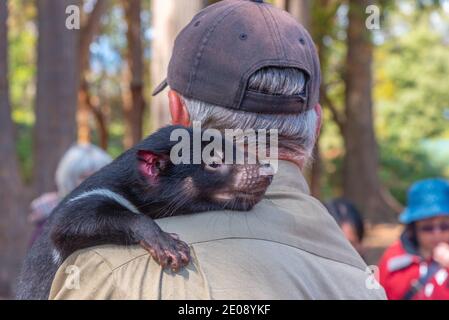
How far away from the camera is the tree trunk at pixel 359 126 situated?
16.4 meters

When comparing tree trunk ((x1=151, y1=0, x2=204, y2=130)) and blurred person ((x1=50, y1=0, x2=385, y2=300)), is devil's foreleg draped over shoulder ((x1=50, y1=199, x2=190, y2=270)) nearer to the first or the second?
blurred person ((x1=50, y1=0, x2=385, y2=300))

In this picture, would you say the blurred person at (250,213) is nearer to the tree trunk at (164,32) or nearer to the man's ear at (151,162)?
the man's ear at (151,162)

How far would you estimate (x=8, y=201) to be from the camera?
29.7 feet

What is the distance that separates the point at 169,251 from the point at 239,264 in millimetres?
158

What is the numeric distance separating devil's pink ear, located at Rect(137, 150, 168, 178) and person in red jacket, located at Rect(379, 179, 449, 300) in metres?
2.67

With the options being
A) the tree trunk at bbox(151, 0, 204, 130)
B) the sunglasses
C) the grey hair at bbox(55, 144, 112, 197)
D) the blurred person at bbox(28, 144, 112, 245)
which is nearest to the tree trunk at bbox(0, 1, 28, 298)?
the blurred person at bbox(28, 144, 112, 245)

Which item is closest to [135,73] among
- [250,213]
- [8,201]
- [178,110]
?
[8,201]

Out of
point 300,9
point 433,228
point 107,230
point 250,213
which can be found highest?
point 300,9

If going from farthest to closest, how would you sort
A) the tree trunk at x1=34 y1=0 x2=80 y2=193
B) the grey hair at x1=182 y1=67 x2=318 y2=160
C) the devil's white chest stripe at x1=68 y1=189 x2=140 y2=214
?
the tree trunk at x1=34 y1=0 x2=80 y2=193, the devil's white chest stripe at x1=68 y1=189 x2=140 y2=214, the grey hair at x1=182 y1=67 x2=318 y2=160

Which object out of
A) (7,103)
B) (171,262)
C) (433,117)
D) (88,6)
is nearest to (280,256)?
(171,262)

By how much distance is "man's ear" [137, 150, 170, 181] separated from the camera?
238cm

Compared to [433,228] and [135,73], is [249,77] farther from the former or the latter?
[135,73]

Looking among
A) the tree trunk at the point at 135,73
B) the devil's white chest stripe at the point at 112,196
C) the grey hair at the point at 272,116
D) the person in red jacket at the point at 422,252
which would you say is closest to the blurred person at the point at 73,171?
the person in red jacket at the point at 422,252
